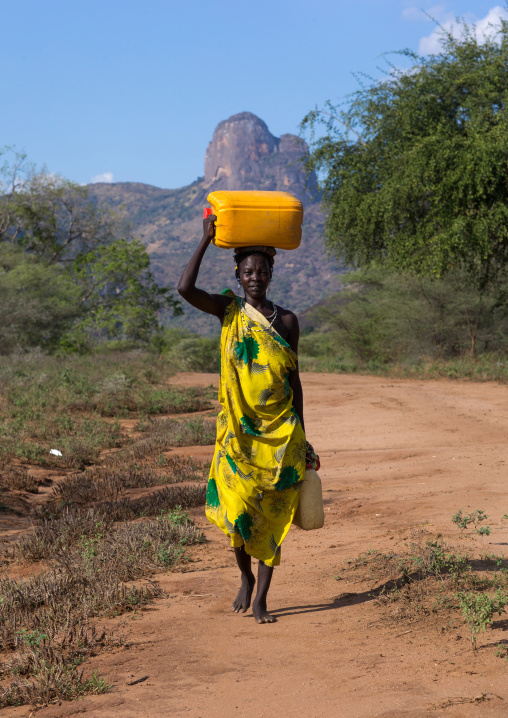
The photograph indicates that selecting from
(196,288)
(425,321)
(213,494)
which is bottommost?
(213,494)

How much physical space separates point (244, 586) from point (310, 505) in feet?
1.96

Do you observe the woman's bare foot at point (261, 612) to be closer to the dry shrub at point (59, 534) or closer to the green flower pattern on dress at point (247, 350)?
the green flower pattern on dress at point (247, 350)

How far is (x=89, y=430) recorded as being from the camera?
35.4 ft

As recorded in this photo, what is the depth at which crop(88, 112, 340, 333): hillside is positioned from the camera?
119750 mm

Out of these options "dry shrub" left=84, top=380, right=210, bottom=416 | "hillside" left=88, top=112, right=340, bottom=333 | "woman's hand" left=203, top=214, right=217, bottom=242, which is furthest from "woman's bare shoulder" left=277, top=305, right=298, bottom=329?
"hillside" left=88, top=112, right=340, bottom=333

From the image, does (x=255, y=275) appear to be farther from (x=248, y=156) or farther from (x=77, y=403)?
(x=248, y=156)

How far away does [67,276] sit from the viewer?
29.4 metres

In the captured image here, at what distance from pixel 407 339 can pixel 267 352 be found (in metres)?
20.1

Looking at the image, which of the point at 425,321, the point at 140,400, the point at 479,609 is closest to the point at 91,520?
the point at 479,609

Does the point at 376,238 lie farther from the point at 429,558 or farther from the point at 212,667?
the point at 212,667

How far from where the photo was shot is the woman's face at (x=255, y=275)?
3.68 metres

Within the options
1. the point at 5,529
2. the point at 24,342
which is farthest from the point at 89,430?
the point at 24,342

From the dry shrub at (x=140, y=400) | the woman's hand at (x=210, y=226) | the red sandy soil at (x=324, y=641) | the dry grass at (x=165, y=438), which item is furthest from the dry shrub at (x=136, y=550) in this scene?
the dry shrub at (x=140, y=400)

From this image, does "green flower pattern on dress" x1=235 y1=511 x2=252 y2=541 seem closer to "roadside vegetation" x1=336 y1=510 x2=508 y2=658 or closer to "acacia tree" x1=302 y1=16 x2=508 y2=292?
"roadside vegetation" x1=336 y1=510 x2=508 y2=658
